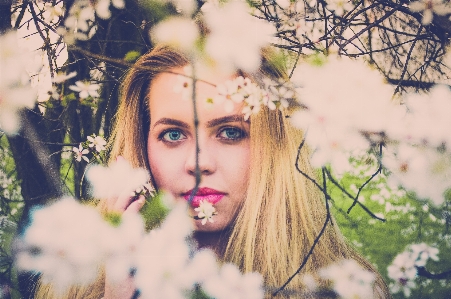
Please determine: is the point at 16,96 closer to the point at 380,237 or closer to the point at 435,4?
the point at 435,4

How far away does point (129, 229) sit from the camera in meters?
1.12

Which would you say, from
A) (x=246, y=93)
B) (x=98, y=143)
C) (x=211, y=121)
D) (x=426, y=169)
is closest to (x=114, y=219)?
(x=211, y=121)

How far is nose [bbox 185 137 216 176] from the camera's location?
1240 mm

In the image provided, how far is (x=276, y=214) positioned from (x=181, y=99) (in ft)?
1.63

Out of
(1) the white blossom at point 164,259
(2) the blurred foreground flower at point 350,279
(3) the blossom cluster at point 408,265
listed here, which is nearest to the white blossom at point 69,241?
(1) the white blossom at point 164,259

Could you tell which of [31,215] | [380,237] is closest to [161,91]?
[31,215]

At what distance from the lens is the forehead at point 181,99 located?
127 centimetres

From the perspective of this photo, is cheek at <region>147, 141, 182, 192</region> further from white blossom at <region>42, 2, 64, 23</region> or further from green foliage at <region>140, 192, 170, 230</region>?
white blossom at <region>42, 2, 64, 23</region>

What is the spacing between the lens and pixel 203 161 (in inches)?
48.8

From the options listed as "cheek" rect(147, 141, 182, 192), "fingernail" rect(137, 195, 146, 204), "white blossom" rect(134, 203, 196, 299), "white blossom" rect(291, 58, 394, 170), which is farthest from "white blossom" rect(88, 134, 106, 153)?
"white blossom" rect(291, 58, 394, 170)

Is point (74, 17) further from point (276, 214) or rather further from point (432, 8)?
point (432, 8)

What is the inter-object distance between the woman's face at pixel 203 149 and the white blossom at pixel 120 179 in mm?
84

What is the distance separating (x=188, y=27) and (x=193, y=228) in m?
0.66

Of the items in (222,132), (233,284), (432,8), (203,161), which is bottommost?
(233,284)
